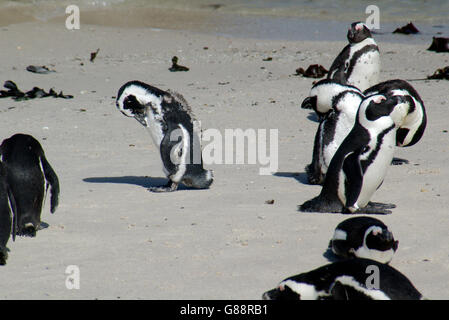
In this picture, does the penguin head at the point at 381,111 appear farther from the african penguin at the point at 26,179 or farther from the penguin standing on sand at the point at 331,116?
the african penguin at the point at 26,179

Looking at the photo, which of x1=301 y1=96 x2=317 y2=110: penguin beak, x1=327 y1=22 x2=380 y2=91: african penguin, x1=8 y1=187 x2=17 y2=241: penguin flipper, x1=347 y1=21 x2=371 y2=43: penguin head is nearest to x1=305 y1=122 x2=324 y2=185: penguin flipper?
x1=301 y1=96 x2=317 y2=110: penguin beak

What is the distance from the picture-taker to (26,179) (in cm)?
473

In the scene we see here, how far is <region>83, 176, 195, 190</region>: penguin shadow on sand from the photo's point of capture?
6324 millimetres

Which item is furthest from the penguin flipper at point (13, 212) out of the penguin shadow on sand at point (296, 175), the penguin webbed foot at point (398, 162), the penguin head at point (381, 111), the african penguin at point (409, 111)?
the penguin webbed foot at point (398, 162)

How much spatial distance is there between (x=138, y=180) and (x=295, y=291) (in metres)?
3.19

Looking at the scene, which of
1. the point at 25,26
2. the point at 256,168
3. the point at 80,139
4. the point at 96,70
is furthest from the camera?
the point at 25,26

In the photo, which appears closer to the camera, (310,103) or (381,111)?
(381,111)

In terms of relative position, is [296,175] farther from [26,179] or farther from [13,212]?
[13,212]

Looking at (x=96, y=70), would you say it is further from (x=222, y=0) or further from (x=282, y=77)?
(x=222, y=0)

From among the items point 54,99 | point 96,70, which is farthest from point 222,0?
point 54,99

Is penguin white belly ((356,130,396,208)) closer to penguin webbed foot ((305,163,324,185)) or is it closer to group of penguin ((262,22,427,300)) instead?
group of penguin ((262,22,427,300))

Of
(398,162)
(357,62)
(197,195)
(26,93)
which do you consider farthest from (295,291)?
(26,93)

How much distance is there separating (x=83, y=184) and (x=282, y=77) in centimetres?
516
